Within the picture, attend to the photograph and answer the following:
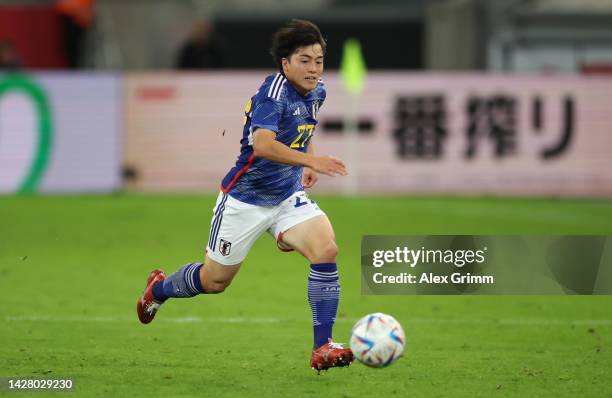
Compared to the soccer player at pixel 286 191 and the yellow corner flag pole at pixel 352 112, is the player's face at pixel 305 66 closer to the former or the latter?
the soccer player at pixel 286 191

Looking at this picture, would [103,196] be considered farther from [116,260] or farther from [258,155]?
[258,155]

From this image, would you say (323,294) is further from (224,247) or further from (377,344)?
(224,247)

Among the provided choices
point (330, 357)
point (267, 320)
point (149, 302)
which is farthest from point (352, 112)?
point (330, 357)

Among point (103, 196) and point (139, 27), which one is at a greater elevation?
point (139, 27)

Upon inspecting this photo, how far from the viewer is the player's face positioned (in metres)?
7.15

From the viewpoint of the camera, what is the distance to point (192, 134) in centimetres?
1969

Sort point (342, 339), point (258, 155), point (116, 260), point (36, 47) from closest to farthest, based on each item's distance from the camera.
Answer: point (258, 155), point (342, 339), point (116, 260), point (36, 47)

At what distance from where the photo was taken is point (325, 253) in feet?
23.3

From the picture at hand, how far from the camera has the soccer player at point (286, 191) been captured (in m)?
7.01

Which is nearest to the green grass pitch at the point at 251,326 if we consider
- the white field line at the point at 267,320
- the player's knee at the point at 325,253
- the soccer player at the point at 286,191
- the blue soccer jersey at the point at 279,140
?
the white field line at the point at 267,320

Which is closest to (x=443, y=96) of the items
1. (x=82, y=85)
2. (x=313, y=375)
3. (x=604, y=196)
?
(x=604, y=196)

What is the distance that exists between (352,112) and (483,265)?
11.5 meters

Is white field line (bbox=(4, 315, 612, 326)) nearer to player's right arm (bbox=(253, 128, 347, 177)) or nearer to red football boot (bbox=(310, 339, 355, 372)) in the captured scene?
red football boot (bbox=(310, 339, 355, 372))

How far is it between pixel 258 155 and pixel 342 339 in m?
1.81
